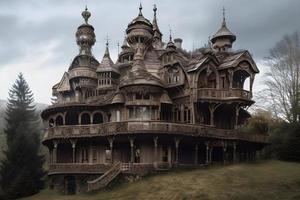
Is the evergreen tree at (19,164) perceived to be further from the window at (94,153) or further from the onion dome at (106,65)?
the onion dome at (106,65)

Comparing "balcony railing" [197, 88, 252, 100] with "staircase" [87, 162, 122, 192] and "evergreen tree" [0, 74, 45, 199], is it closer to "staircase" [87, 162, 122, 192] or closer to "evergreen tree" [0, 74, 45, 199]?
"staircase" [87, 162, 122, 192]

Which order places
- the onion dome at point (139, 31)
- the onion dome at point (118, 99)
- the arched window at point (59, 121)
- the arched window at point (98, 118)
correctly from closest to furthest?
the onion dome at point (118, 99) < the arched window at point (98, 118) < the arched window at point (59, 121) < the onion dome at point (139, 31)

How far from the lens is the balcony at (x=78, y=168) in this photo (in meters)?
52.9

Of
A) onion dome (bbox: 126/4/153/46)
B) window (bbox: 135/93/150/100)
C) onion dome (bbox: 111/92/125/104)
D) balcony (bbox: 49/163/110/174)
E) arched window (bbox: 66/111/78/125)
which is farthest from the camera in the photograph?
onion dome (bbox: 126/4/153/46)

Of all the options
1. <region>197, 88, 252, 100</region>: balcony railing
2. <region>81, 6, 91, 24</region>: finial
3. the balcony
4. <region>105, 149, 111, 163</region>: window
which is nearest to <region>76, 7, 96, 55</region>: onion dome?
<region>81, 6, 91, 24</region>: finial

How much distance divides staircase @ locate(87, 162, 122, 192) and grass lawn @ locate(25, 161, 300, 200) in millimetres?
1224

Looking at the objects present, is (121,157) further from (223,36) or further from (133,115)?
(223,36)

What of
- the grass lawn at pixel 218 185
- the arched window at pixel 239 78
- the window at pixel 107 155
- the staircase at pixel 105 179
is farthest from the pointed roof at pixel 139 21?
the grass lawn at pixel 218 185

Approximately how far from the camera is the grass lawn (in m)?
39.8

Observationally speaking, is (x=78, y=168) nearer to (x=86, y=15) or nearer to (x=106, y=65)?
(x=106, y=65)

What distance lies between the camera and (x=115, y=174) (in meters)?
49.1

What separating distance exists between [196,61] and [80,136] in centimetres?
1709

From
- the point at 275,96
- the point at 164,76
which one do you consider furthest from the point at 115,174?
the point at 275,96

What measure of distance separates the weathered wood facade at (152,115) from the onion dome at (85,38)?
5.81m
